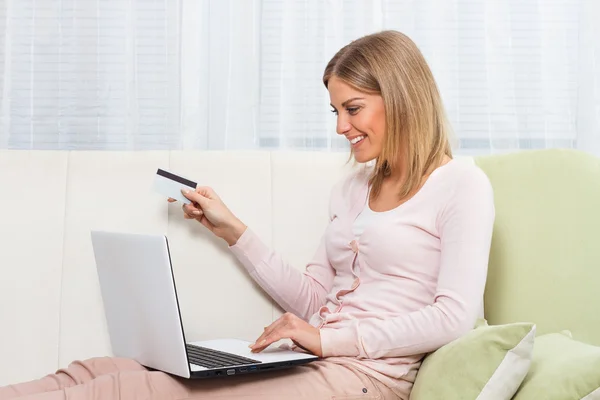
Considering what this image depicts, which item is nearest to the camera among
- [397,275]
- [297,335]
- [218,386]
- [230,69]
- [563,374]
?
[563,374]

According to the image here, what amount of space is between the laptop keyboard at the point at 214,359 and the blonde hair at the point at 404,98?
457mm

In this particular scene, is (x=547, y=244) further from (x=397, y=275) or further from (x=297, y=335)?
(x=297, y=335)

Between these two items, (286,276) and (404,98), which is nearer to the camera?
(404,98)

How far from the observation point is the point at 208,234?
177 cm

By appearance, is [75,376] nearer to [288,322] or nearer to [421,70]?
[288,322]

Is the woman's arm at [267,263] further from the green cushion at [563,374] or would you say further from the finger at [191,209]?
the green cushion at [563,374]

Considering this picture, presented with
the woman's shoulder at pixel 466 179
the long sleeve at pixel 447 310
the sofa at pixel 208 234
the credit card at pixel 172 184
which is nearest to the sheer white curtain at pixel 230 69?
the sofa at pixel 208 234

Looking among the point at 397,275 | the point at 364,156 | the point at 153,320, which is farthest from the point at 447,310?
the point at 153,320

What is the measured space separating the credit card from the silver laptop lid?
201mm

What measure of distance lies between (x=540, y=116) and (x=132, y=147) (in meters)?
1.17

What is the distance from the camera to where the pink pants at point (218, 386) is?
1274 millimetres

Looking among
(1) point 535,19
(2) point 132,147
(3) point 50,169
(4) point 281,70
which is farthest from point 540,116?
(3) point 50,169

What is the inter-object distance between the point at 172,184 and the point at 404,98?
0.52 meters

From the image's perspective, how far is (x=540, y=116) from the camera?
90.2 inches
